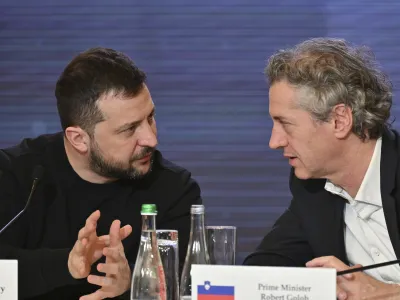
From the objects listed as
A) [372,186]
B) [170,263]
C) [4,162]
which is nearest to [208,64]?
[4,162]

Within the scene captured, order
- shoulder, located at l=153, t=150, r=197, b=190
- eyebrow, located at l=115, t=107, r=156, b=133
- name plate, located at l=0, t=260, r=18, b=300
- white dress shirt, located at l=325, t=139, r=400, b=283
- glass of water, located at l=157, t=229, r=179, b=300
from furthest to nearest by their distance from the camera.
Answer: shoulder, located at l=153, t=150, r=197, b=190
eyebrow, located at l=115, t=107, r=156, b=133
white dress shirt, located at l=325, t=139, r=400, b=283
glass of water, located at l=157, t=229, r=179, b=300
name plate, located at l=0, t=260, r=18, b=300

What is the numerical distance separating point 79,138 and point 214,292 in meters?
1.01

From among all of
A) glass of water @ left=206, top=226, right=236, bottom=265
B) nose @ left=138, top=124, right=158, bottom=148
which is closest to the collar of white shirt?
glass of water @ left=206, top=226, right=236, bottom=265

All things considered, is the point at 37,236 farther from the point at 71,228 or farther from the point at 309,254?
the point at 309,254

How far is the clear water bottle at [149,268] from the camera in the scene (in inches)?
65.1

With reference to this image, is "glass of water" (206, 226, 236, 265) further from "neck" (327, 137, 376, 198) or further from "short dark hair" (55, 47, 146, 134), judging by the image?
"short dark hair" (55, 47, 146, 134)

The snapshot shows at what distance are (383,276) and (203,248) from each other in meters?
0.55

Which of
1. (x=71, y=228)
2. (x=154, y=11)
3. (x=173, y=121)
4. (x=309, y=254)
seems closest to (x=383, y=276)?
(x=309, y=254)

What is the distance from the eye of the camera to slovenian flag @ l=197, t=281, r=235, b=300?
146 cm

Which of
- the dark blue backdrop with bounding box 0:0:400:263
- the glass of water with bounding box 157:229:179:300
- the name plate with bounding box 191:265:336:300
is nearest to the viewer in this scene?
the name plate with bounding box 191:265:336:300

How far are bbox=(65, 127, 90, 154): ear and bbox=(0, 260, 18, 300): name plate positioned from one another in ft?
2.69

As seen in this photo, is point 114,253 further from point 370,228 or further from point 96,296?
point 370,228

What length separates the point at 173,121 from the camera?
2.92 m

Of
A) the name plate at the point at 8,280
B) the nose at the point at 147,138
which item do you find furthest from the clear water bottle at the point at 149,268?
the nose at the point at 147,138
